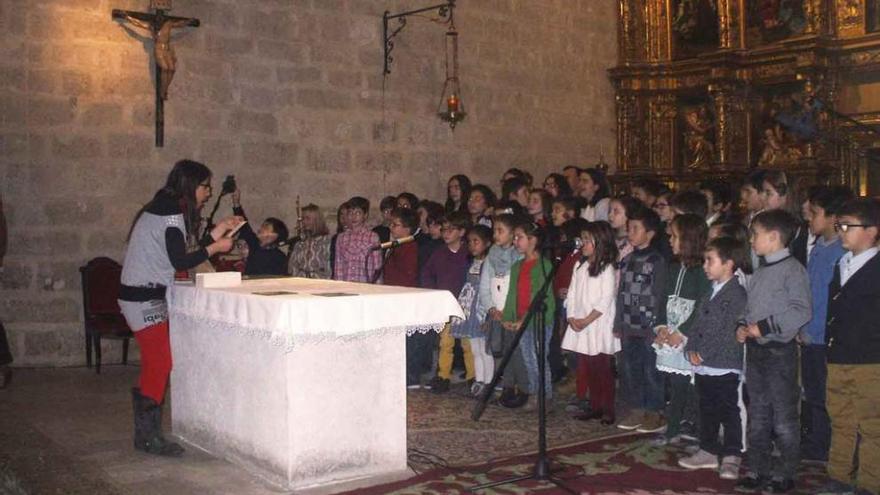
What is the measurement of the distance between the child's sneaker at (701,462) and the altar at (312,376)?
1453 mm

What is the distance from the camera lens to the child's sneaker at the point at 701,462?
5188 mm

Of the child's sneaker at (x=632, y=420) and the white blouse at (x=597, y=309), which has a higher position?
the white blouse at (x=597, y=309)

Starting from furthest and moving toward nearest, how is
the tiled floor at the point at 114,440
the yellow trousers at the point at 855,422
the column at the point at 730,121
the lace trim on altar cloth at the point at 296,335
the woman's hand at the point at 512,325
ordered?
the column at the point at 730,121 → the woman's hand at the point at 512,325 → the tiled floor at the point at 114,440 → the lace trim on altar cloth at the point at 296,335 → the yellow trousers at the point at 855,422

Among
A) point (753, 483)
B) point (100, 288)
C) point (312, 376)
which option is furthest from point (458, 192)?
point (753, 483)

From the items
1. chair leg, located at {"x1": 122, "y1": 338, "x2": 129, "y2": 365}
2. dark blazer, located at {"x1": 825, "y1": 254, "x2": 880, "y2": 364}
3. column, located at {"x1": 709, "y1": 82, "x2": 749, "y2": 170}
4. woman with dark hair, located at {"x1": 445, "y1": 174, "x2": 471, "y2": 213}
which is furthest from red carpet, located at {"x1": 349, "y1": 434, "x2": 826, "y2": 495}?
column, located at {"x1": 709, "y1": 82, "x2": 749, "y2": 170}

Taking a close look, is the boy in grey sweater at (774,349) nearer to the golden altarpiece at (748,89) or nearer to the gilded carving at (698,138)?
the golden altarpiece at (748,89)

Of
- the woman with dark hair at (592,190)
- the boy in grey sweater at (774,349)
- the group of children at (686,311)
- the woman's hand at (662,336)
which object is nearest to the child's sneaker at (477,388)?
the group of children at (686,311)

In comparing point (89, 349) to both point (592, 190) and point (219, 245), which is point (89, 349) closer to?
point (219, 245)

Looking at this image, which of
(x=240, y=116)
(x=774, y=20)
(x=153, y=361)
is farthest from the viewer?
(x=774, y=20)

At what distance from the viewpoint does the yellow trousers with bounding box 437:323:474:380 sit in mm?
7605

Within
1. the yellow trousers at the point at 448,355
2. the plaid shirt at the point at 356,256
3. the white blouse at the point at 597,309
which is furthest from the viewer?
the plaid shirt at the point at 356,256

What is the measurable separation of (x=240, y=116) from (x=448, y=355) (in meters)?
3.46

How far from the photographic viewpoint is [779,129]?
11.5m

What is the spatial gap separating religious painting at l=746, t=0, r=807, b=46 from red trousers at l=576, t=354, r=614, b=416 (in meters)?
6.67
